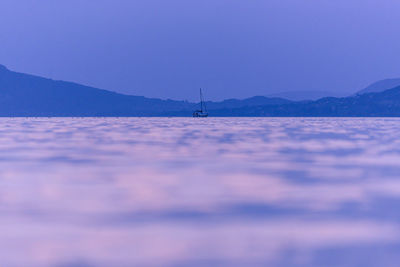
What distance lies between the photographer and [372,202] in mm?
16234

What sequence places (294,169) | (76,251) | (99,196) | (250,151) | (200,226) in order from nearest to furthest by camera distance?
1. (76,251)
2. (200,226)
3. (99,196)
4. (294,169)
5. (250,151)

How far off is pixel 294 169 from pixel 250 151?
9.40 meters

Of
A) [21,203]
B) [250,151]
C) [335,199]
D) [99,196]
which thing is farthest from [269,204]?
[250,151]

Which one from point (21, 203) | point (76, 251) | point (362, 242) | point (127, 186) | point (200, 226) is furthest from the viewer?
point (127, 186)

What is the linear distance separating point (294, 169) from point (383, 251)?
46.1 feet

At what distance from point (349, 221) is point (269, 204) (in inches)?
104

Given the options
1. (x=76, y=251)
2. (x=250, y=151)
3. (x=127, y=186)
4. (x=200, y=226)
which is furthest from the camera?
(x=250, y=151)

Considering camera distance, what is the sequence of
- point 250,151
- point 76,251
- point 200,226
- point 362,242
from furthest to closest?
point 250,151, point 200,226, point 362,242, point 76,251

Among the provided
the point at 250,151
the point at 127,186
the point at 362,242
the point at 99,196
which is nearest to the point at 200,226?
the point at 362,242

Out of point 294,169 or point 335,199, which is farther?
point 294,169

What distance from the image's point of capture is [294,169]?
24.7 m

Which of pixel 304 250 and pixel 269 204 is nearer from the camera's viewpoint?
pixel 304 250

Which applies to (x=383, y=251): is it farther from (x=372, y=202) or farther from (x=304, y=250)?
(x=372, y=202)

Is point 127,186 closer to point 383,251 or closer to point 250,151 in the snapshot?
point 383,251
